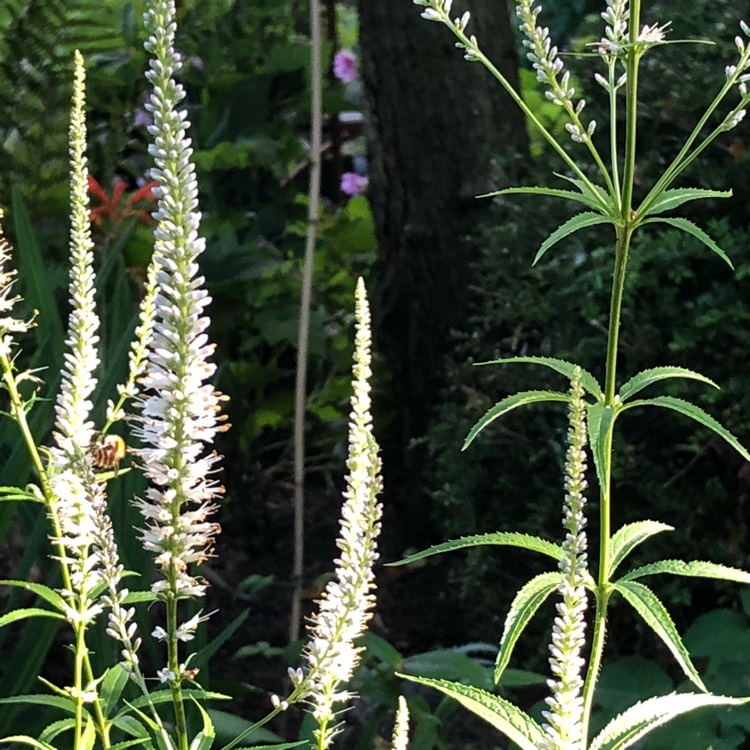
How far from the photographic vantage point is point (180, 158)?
2.20 ft

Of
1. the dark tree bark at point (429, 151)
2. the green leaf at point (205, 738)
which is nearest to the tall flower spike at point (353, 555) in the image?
the green leaf at point (205, 738)

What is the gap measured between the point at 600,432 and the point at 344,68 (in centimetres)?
319

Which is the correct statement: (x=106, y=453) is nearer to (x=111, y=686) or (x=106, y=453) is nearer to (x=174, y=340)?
(x=111, y=686)

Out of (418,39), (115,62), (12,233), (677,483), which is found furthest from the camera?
(115,62)

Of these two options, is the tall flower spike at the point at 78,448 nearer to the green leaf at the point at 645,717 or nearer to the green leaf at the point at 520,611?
the green leaf at the point at 520,611

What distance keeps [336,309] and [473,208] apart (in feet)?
2.74

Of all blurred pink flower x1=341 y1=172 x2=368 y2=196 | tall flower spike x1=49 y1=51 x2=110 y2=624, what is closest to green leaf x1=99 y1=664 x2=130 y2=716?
tall flower spike x1=49 y1=51 x2=110 y2=624

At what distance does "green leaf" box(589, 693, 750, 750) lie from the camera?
84cm

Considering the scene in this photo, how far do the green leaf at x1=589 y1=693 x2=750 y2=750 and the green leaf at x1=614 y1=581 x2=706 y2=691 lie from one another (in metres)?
0.02

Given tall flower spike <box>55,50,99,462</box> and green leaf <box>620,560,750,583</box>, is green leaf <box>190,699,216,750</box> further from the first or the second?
green leaf <box>620,560,750,583</box>

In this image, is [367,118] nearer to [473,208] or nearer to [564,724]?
[473,208]

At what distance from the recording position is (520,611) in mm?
880

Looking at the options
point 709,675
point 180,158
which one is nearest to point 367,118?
point 709,675

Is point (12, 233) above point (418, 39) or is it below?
below
